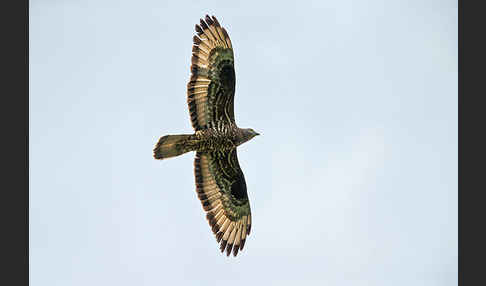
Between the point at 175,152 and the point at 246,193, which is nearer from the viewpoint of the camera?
the point at 175,152

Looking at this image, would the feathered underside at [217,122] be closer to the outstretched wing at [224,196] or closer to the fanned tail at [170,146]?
the outstretched wing at [224,196]

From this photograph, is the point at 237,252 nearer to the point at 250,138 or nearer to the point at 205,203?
the point at 205,203

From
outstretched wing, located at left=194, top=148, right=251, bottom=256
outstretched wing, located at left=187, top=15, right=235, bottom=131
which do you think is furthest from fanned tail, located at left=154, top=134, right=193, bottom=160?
outstretched wing, located at left=194, top=148, right=251, bottom=256

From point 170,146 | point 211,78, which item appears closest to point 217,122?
point 211,78

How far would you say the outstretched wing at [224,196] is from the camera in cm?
1274

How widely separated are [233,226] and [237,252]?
0.52 meters

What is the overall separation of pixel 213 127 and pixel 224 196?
1.54 m

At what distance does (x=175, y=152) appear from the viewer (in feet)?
38.7

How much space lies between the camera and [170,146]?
460 inches

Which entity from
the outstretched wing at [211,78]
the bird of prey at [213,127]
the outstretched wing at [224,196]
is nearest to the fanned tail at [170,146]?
the bird of prey at [213,127]

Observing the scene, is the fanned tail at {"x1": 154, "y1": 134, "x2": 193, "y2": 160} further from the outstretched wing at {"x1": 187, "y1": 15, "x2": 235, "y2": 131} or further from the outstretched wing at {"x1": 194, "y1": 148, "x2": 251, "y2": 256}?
the outstretched wing at {"x1": 194, "y1": 148, "x2": 251, "y2": 256}

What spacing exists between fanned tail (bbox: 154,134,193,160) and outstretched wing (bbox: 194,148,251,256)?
799 mm

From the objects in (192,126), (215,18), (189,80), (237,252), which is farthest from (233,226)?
(215,18)

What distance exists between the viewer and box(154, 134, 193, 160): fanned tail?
11.6 meters
